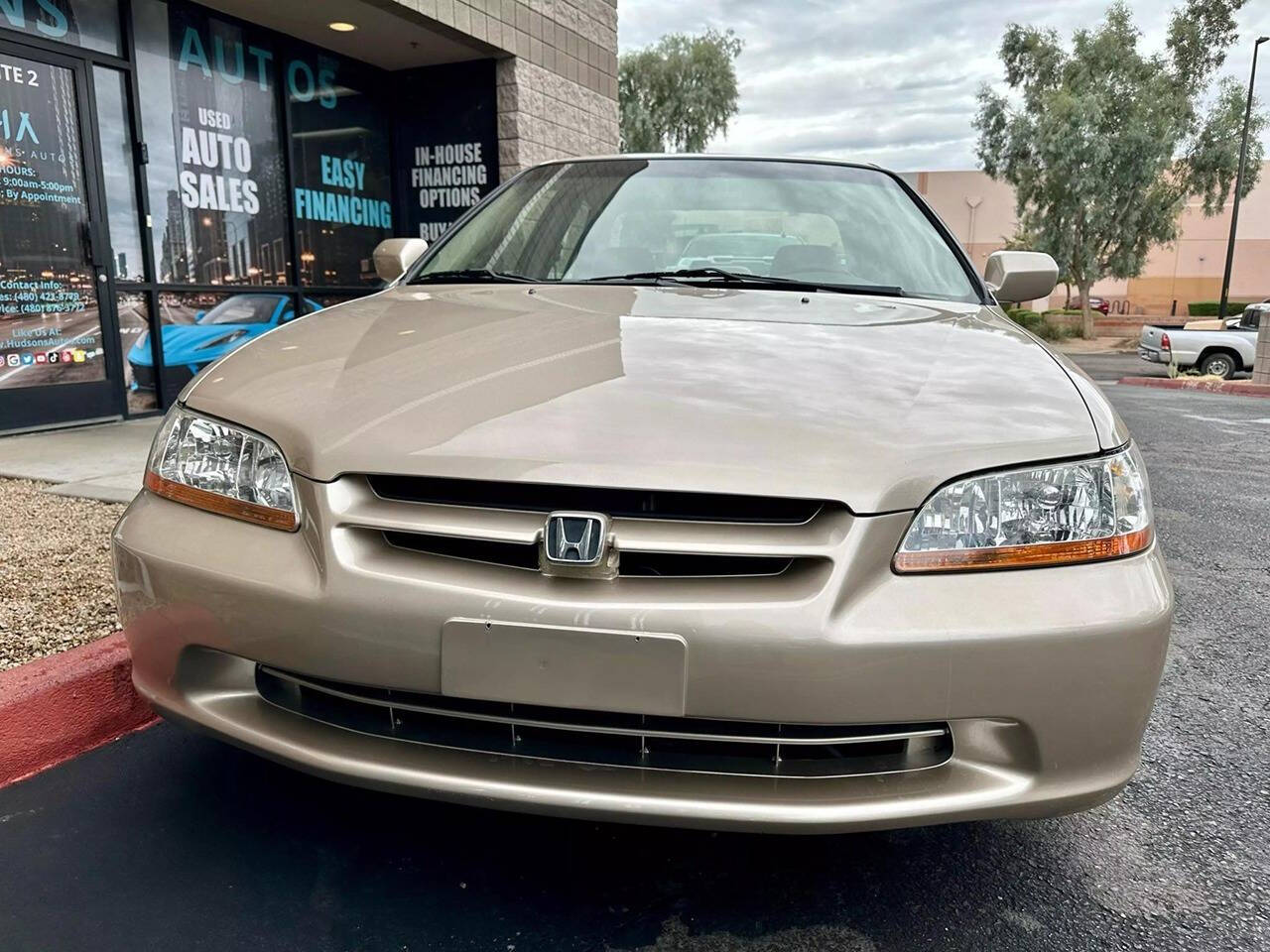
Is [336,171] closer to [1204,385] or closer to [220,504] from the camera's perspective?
[220,504]

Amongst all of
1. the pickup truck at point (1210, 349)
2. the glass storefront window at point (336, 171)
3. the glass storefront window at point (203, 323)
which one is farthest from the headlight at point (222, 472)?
the pickup truck at point (1210, 349)

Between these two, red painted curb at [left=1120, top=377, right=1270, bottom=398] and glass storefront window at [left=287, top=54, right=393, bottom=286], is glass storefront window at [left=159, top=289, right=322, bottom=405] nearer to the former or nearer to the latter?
glass storefront window at [left=287, top=54, right=393, bottom=286]

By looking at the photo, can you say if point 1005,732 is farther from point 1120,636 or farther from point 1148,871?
point 1148,871

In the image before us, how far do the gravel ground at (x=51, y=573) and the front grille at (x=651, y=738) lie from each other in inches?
56.8

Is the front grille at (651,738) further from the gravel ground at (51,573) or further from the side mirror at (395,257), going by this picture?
the side mirror at (395,257)

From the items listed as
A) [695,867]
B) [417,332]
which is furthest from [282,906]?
[417,332]

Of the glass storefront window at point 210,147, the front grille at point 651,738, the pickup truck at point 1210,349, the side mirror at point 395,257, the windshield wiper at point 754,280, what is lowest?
the pickup truck at point 1210,349

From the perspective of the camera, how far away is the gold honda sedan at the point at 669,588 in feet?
4.36

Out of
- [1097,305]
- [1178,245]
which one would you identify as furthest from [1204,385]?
[1178,245]

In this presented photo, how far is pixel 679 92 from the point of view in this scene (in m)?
27.7

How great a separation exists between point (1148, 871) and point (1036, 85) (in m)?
31.0

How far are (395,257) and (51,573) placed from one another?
61.2 inches

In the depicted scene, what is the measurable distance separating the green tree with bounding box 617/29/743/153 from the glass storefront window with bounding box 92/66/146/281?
22670 mm

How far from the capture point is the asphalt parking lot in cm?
153
